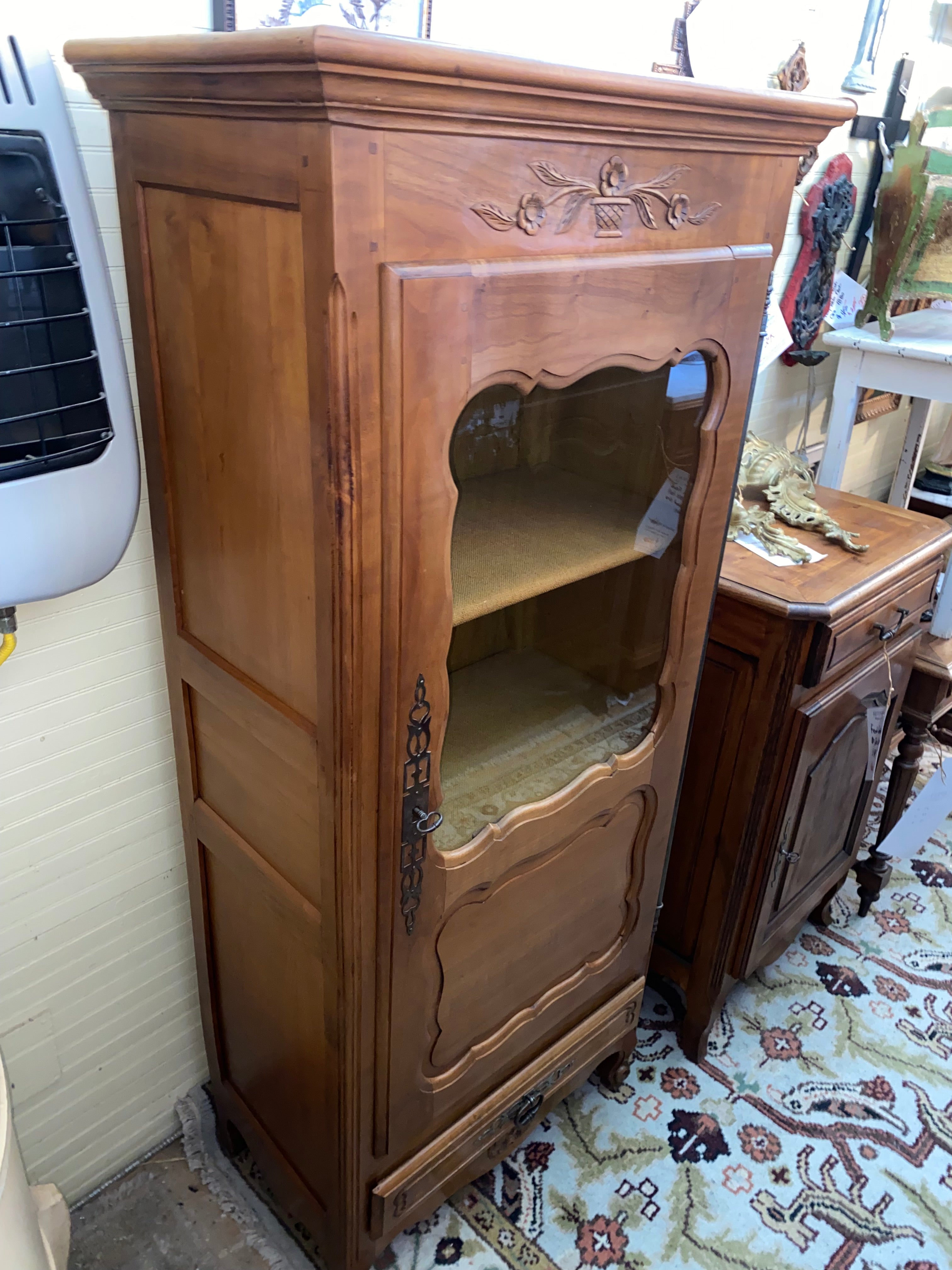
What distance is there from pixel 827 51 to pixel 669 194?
105 centimetres

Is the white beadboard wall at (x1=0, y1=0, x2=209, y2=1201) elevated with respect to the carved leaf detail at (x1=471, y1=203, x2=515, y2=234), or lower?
lower

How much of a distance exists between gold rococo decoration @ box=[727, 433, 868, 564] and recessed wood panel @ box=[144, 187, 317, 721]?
78 cm

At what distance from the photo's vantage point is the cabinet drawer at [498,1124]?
1.06 meters

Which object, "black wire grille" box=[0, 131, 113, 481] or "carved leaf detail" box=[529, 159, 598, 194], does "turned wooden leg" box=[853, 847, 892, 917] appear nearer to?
"carved leaf detail" box=[529, 159, 598, 194]

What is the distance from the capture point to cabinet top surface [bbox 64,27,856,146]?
523 millimetres

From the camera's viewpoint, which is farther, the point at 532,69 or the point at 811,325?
the point at 811,325

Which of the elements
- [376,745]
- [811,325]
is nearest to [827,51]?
[811,325]

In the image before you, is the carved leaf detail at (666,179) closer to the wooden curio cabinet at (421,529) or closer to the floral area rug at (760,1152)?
the wooden curio cabinet at (421,529)

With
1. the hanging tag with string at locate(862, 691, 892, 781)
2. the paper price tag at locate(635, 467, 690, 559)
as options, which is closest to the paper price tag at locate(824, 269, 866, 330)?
the hanging tag with string at locate(862, 691, 892, 781)

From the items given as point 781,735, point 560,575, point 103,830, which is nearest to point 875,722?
point 781,735

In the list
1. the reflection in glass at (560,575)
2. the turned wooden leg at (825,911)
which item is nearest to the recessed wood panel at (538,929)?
the reflection in glass at (560,575)

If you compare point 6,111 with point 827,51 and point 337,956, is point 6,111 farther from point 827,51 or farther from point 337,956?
point 827,51

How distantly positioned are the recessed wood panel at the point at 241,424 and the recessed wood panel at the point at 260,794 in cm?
9

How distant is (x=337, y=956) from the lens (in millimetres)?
862
